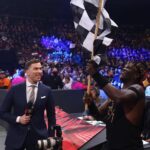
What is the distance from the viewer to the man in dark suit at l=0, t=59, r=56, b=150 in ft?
13.3

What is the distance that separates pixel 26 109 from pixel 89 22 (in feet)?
3.44

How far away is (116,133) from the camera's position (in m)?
3.23

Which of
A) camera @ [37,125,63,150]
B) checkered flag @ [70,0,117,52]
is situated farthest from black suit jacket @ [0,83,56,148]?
checkered flag @ [70,0,117,52]

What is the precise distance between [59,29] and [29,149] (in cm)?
2385

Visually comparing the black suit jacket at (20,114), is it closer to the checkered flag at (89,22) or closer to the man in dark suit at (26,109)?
the man in dark suit at (26,109)

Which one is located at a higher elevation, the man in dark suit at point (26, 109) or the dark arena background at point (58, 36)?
the dark arena background at point (58, 36)

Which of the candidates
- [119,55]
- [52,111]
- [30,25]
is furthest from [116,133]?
[30,25]

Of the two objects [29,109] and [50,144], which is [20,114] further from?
[50,144]

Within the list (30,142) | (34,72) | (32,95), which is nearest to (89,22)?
(34,72)

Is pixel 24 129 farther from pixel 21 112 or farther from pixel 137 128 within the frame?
pixel 137 128

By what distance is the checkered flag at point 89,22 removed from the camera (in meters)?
3.69

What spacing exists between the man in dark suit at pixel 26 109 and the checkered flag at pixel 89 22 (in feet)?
1.98

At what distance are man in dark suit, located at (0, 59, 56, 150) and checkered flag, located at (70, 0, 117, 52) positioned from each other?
60cm

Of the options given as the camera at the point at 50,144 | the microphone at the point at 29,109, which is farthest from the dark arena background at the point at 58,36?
the camera at the point at 50,144
